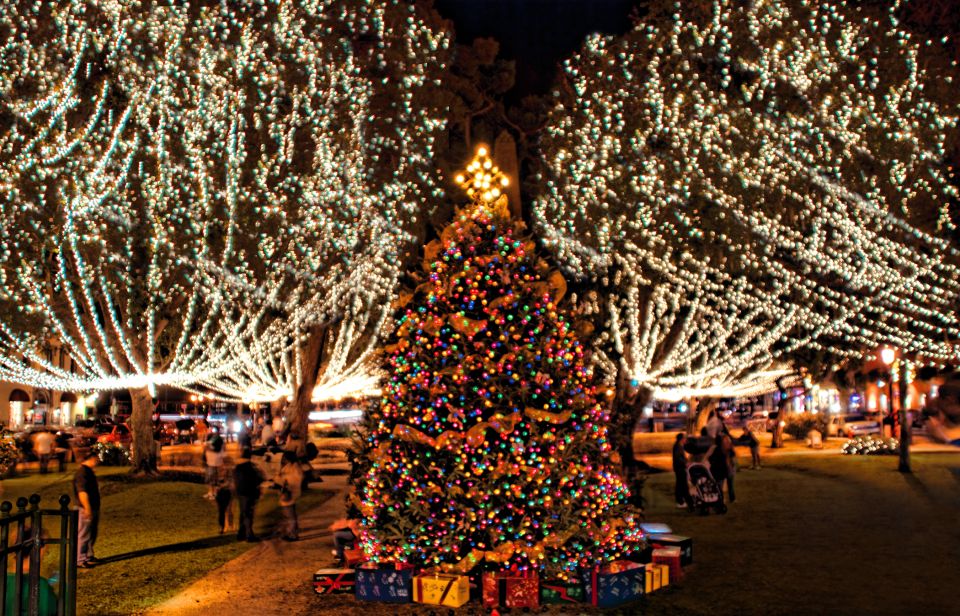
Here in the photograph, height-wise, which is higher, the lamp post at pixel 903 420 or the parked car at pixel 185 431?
the lamp post at pixel 903 420

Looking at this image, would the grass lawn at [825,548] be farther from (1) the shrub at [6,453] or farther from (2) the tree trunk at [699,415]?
(1) the shrub at [6,453]

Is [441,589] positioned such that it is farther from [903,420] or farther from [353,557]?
[903,420]

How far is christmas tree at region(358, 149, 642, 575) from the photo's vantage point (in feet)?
29.1

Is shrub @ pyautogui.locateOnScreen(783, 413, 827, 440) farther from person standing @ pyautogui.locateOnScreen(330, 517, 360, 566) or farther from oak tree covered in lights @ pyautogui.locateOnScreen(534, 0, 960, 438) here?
person standing @ pyautogui.locateOnScreen(330, 517, 360, 566)

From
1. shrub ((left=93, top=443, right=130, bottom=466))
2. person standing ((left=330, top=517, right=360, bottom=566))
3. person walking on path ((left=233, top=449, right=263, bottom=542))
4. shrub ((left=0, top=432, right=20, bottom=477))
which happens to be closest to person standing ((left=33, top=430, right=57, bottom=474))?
shrub ((left=0, top=432, right=20, bottom=477))

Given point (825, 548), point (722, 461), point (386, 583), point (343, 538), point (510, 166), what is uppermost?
point (510, 166)

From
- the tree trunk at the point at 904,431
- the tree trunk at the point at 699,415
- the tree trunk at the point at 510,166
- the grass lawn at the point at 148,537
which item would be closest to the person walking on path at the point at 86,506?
the grass lawn at the point at 148,537

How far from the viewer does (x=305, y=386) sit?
2612cm

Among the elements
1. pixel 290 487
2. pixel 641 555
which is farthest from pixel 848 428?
pixel 641 555

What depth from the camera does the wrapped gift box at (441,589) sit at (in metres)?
8.72

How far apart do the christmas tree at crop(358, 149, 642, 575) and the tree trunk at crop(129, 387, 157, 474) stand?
637 inches

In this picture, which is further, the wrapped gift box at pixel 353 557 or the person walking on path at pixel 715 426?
the person walking on path at pixel 715 426

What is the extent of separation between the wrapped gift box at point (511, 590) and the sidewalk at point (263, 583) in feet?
5.72

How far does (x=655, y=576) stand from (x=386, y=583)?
2754mm
